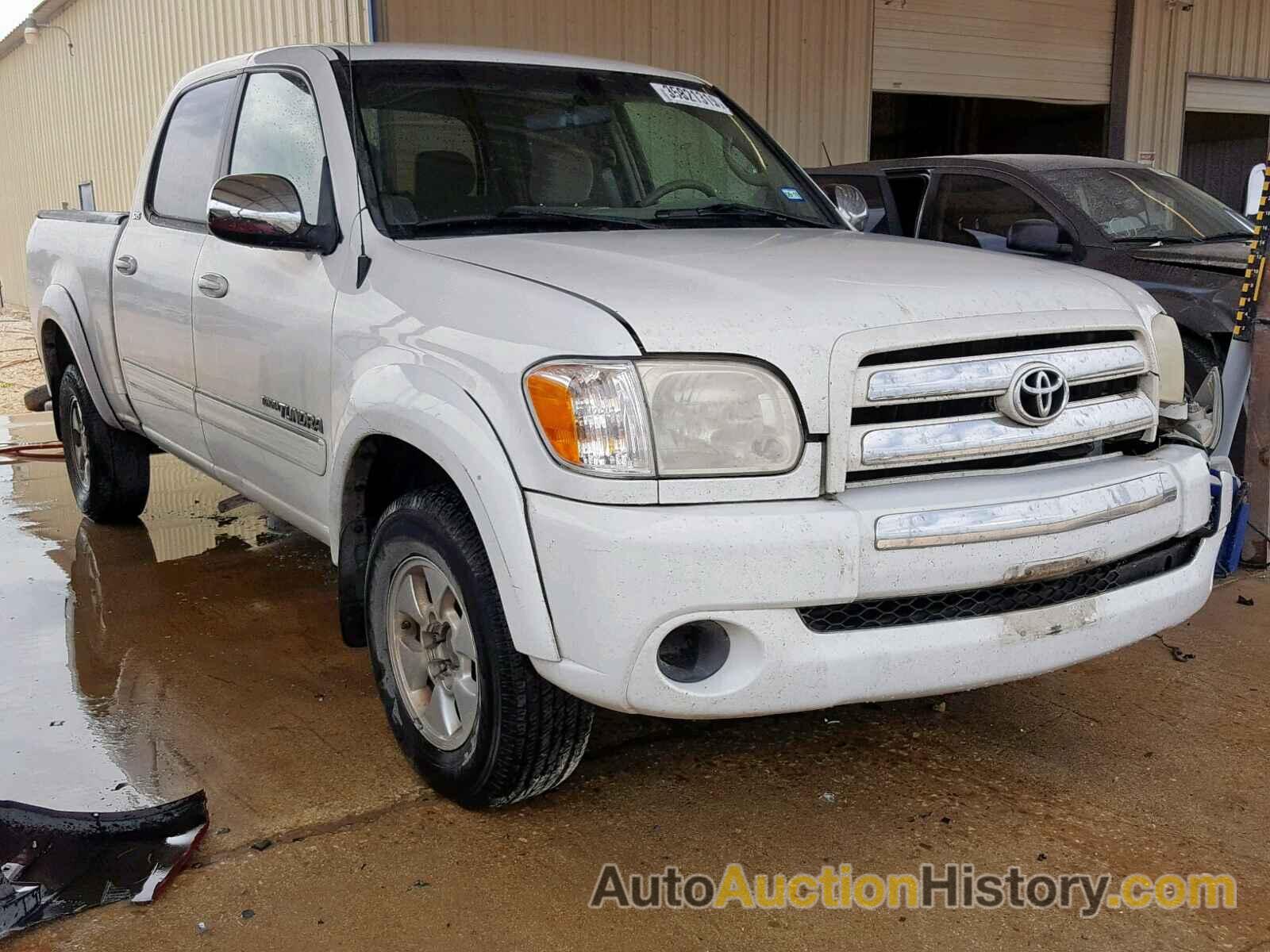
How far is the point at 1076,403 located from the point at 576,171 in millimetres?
1615

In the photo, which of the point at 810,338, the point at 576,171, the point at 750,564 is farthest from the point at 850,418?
the point at 576,171

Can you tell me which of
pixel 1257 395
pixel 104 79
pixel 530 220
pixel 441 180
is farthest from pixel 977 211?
pixel 104 79

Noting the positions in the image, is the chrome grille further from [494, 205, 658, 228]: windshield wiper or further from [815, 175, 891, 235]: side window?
[815, 175, 891, 235]: side window

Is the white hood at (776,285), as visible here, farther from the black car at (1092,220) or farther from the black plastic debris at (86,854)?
the black car at (1092,220)

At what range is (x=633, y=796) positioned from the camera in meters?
3.10

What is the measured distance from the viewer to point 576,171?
3.63 metres

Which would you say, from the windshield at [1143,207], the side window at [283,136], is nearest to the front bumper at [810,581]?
the side window at [283,136]

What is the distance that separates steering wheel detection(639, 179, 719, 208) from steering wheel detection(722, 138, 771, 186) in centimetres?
19

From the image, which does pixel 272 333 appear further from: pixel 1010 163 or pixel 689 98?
pixel 1010 163

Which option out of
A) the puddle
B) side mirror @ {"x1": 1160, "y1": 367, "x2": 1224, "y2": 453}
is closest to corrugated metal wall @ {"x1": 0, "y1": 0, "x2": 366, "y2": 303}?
the puddle

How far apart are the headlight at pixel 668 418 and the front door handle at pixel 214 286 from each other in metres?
1.79

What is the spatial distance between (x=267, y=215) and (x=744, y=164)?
1.59 metres

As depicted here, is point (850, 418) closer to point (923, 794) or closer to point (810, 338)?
point (810, 338)

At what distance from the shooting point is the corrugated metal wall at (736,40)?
855 centimetres
